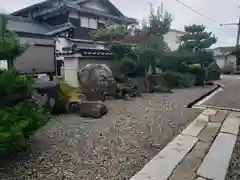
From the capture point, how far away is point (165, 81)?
8305 millimetres

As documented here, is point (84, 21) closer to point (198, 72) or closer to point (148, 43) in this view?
point (148, 43)

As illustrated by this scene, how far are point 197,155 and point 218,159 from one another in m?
0.22

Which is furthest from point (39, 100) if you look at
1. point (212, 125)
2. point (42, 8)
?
point (42, 8)

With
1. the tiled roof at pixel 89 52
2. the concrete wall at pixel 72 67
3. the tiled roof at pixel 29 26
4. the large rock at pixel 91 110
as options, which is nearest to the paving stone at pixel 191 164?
the large rock at pixel 91 110

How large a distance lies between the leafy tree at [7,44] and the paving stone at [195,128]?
2.52 meters

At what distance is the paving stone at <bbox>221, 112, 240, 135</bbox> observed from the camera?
3.20 m

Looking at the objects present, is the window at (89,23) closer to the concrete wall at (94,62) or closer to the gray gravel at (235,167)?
the concrete wall at (94,62)

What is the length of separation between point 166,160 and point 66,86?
278 cm

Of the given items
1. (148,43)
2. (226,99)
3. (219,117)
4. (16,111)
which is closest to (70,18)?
(148,43)

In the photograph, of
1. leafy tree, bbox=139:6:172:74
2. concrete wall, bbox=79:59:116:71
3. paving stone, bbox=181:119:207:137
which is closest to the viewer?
paving stone, bbox=181:119:207:137

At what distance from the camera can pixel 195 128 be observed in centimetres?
331

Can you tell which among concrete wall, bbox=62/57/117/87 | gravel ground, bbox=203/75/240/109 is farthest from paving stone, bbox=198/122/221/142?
concrete wall, bbox=62/57/117/87

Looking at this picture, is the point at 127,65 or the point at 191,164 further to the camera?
the point at 127,65

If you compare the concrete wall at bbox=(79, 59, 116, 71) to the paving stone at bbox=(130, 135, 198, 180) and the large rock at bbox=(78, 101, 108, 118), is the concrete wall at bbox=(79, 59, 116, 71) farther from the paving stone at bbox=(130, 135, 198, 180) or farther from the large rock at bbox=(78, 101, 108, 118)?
the paving stone at bbox=(130, 135, 198, 180)
